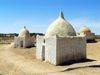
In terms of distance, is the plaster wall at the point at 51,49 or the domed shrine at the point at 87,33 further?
the domed shrine at the point at 87,33

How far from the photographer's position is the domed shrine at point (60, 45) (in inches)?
370

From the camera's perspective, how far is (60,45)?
9484 millimetres

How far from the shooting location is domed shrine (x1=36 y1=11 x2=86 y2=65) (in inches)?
370

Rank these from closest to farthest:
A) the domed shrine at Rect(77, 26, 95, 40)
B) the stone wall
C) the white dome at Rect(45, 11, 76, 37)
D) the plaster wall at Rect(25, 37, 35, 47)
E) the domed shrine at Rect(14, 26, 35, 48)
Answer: the stone wall < the white dome at Rect(45, 11, 76, 37) < the domed shrine at Rect(14, 26, 35, 48) < the plaster wall at Rect(25, 37, 35, 47) < the domed shrine at Rect(77, 26, 95, 40)

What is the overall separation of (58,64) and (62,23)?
4512 mm

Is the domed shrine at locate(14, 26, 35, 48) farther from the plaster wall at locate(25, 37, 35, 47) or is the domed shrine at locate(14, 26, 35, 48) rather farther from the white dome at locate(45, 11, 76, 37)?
the white dome at locate(45, 11, 76, 37)

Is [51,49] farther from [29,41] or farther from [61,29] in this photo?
[29,41]

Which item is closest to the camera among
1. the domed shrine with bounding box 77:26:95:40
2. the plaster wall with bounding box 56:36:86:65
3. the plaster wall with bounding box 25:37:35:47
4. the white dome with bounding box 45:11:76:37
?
the plaster wall with bounding box 56:36:86:65

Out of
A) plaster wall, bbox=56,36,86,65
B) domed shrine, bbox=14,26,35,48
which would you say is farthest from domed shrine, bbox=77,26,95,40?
plaster wall, bbox=56,36,86,65

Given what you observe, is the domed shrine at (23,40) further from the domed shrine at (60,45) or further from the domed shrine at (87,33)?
the domed shrine at (87,33)

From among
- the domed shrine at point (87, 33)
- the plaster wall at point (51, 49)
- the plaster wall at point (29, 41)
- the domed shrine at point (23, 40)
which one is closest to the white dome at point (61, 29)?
the plaster wall at point (51, 49)

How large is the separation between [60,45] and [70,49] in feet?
4.53

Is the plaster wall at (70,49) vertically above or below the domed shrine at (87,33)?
below

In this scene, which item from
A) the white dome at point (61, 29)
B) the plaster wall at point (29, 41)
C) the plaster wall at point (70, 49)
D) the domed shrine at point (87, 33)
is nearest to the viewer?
the plaster wall at point (70, 49)
